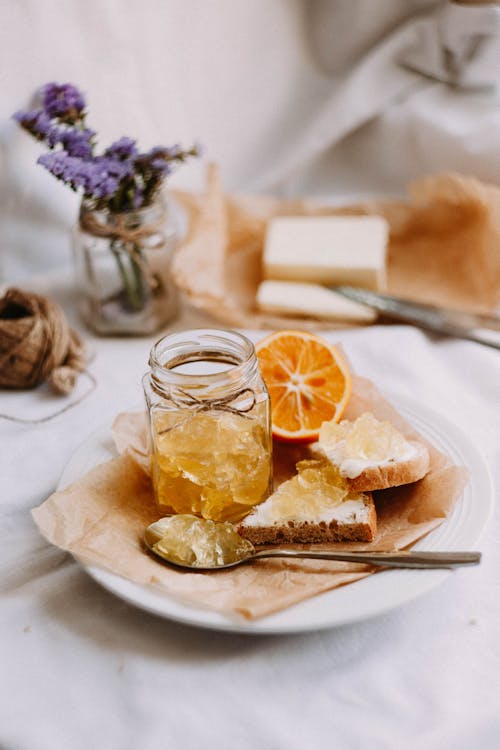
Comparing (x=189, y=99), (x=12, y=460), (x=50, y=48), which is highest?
(x=50, y=48)

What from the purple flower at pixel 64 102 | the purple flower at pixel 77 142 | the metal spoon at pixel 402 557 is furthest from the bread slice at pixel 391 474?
the purple flower at pixel 64 102

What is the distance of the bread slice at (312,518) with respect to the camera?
1.18m

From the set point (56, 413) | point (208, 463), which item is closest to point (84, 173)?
point (56, 413)

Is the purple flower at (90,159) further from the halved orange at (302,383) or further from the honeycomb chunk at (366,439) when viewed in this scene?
the honeycomb chunk at (366,439)

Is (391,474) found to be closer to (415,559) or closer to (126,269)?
(415,559)

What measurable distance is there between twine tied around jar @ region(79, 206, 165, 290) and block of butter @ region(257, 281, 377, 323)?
251 millimetres

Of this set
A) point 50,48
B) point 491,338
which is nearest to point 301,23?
point 50,48

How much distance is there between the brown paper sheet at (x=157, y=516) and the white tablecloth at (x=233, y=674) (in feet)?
0.22

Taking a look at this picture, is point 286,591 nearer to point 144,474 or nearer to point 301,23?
point 144,474

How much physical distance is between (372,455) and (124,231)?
794mm

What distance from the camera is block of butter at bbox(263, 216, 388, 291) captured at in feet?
6.41

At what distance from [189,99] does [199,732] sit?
167cm

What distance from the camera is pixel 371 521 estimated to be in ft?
3.86

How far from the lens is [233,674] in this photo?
3.44ft
